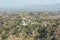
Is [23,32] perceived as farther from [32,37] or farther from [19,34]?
[32,37]

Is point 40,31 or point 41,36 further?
point 40,31

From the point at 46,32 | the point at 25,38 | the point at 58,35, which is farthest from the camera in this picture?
the point at 46,32

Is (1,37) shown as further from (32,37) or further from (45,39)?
(45,39)

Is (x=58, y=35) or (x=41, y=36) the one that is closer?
(x=58, y=35)

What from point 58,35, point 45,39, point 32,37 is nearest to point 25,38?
point 32,37

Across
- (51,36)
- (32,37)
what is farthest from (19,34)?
(51,36)

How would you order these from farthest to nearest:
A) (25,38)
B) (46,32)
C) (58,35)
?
(46,32) → (25,38) → (58,35)

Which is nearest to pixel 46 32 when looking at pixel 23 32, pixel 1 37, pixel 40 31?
pixel 40 31

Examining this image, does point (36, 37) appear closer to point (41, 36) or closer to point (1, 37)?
point (41, 36)
